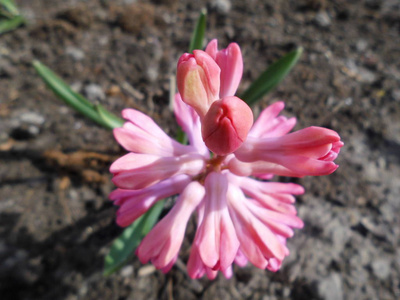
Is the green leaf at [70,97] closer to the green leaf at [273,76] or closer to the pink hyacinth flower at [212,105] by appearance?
the green leaf at [273,76]

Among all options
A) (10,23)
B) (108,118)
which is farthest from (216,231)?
(10,23)

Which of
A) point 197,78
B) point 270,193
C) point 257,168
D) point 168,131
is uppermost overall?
point 197,78

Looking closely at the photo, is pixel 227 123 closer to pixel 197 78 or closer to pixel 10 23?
pixel 197 78

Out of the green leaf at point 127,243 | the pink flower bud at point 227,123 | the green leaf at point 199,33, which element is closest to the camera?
the pink flower bud at point 227,123

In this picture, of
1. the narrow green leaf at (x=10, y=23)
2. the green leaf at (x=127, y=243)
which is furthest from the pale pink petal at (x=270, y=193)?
the narrow green leaf at (x=10, y=23)

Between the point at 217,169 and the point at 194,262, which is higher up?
the point at 217,169

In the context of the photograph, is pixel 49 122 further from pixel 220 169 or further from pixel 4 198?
pixel 220 169
